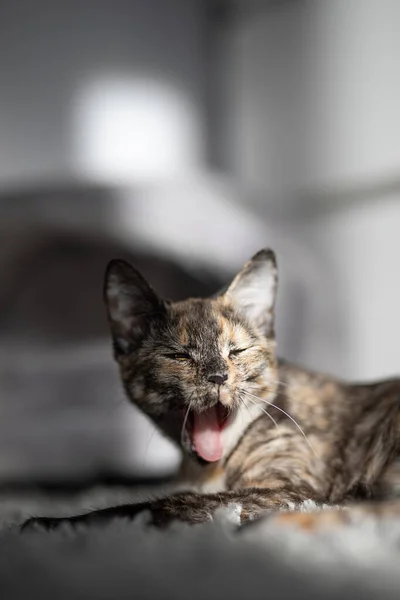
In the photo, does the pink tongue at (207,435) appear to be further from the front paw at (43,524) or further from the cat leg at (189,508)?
the front paw at (43,524)

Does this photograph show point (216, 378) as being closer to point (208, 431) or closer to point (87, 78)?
point (208, 431)

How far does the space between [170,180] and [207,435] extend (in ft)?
2.14

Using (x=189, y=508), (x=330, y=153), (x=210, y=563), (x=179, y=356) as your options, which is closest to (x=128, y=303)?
(x=179, y=356)

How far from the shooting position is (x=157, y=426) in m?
0.88

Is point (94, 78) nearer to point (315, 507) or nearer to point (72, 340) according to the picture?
point (72, 340)

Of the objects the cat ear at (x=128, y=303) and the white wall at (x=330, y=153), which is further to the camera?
the white wall at (x=330, y=153)

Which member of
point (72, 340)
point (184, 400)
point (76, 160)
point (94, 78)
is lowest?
point (72, 340)

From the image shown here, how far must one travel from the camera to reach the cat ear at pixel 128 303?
838 millimetres

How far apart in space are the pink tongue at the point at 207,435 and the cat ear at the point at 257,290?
0.48 ft

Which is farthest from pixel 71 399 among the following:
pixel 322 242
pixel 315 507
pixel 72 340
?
pixel 315 507

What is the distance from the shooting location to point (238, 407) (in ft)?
2.60

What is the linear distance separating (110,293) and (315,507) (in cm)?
38

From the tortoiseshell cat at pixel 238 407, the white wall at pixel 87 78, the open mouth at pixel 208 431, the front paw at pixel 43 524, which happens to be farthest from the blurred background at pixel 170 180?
the front paw at pixel 43 524

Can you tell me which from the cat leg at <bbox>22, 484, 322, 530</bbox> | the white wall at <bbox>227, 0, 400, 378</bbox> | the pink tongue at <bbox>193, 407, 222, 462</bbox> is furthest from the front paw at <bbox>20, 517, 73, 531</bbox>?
the white wall at <bbox>227, 0, 400, 378</bbox>
